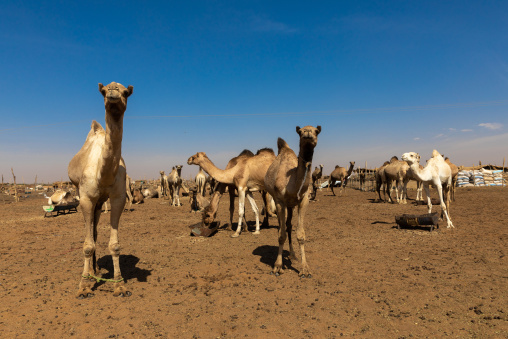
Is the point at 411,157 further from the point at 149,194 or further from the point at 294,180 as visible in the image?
the point at 149,194

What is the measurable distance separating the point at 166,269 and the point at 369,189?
3070 centimetres

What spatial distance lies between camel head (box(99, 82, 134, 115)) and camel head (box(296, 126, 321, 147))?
303 cm

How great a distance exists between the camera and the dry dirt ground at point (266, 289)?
4.18 m

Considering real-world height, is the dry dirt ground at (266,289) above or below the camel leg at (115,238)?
below

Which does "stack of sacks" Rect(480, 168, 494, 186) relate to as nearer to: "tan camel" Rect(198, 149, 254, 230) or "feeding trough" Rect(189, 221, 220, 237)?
"tan camel" Rect(198, 149, 254, 230)

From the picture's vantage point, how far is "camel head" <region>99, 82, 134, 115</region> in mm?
4348

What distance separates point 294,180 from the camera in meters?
6.04

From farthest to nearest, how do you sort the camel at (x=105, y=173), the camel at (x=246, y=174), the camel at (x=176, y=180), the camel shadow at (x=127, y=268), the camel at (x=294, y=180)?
the camel at (x=176, y=180)
the camel at (x=246, y=174)
the camel shadow at (x=127, y=268)
the camel at (x=294, y=180)
the camel at (x=105, y=173)

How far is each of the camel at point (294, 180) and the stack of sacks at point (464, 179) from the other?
35.0 metres

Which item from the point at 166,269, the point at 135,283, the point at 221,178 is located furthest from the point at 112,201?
the point at 221,178

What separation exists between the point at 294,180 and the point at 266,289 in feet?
7.19

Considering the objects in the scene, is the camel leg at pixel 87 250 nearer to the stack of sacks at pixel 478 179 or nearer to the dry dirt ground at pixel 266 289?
the dry dirt ground at pixel 266 289

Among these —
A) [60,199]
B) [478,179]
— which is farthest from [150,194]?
[478,179]

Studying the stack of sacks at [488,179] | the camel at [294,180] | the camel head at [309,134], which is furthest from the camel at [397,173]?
the stack of sacks at [488,179]
